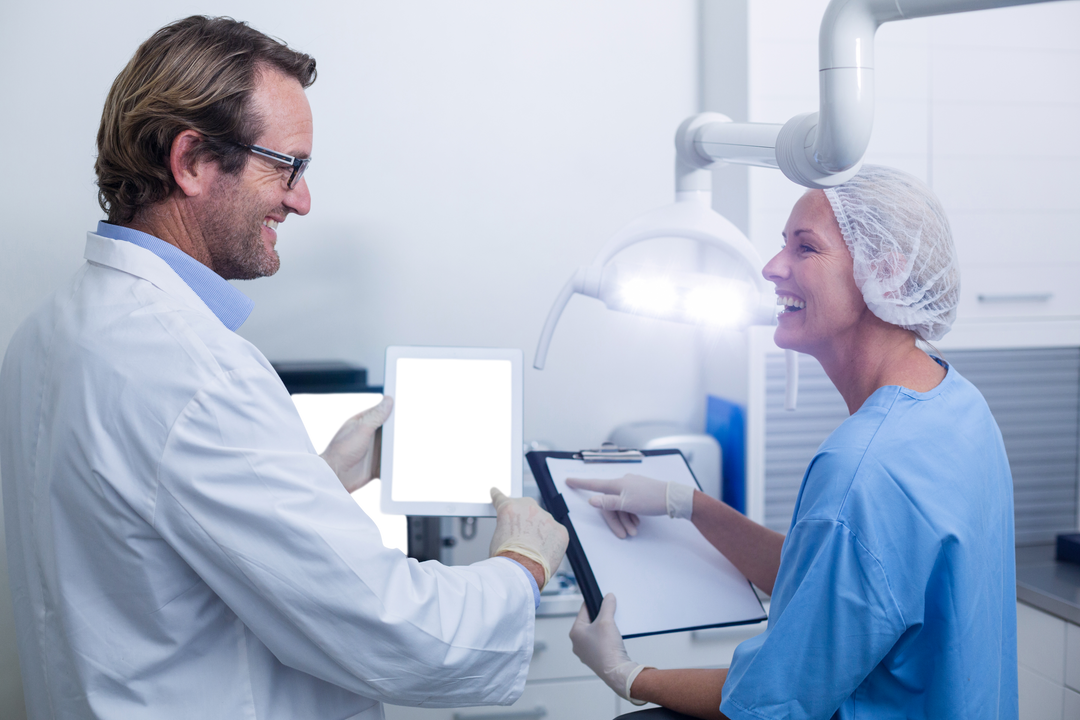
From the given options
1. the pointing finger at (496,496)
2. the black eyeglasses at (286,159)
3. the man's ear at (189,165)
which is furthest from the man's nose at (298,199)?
the pointing finger at (496,496)

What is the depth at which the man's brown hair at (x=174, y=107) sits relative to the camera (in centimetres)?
93

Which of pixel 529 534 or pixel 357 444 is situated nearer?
pixel 529 534

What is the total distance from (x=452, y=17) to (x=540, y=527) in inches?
53.2

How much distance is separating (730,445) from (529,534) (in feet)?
3.11

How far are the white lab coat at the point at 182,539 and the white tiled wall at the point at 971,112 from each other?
1242 millimetres

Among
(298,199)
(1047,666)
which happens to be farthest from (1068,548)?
(298,199)

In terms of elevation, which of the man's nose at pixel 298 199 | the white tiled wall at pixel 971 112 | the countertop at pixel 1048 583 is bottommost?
the countertop at pixel 1048 583

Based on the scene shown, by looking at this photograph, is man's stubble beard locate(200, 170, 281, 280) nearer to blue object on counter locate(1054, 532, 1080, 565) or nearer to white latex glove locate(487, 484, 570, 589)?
white latex glove locate(487, 484, 570, 589)

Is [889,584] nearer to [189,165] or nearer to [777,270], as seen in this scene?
[777,270]

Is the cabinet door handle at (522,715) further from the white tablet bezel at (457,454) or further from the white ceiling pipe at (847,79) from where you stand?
the white ceiling pipe at (847,79)

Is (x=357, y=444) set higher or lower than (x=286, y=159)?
lower

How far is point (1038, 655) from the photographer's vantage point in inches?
69.8

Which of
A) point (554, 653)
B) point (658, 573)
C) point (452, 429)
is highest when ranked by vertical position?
point (452, 429)

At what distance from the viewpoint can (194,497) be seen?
2.54 feet
